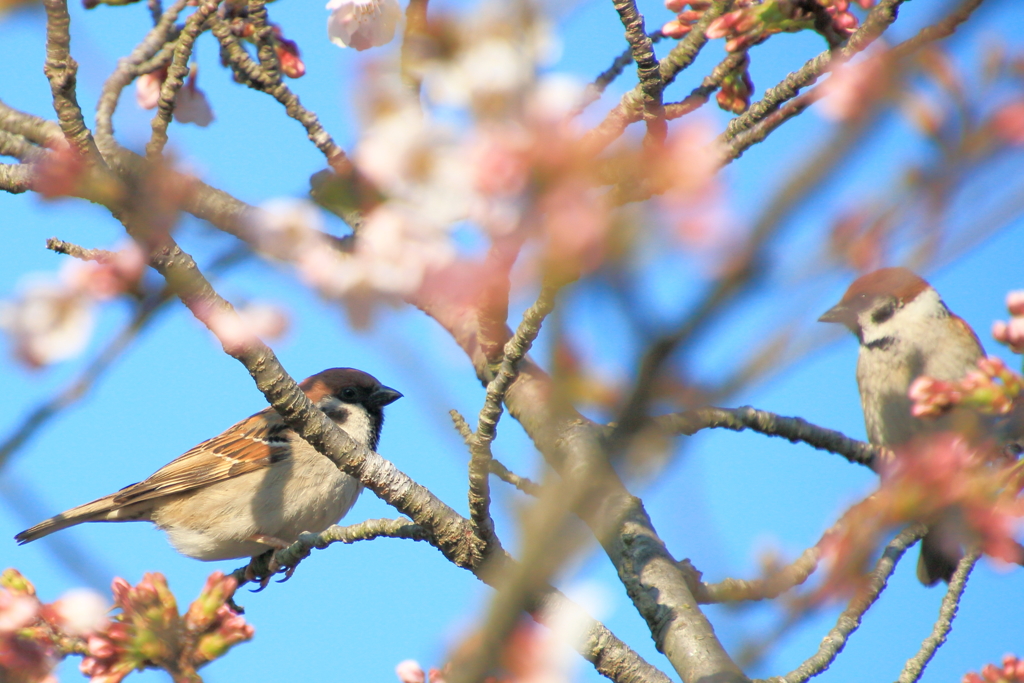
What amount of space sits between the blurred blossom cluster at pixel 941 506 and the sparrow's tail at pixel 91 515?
3.60m

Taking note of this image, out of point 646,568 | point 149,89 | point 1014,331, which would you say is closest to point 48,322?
point 646,568

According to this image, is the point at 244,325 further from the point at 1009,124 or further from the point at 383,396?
the point at 383,396

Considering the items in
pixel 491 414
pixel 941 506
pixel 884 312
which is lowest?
pixel 941 506

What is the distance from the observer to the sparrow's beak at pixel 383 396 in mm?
4568

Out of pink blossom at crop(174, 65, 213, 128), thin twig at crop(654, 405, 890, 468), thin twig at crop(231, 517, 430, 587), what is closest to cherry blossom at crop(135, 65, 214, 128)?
pink blossom at crop(174, 65, 213, 128)

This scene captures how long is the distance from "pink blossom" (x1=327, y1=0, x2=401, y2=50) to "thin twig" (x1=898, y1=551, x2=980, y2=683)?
211 centimetres

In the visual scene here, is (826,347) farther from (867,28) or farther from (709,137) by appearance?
(867,28)

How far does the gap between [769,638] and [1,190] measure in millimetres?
2439

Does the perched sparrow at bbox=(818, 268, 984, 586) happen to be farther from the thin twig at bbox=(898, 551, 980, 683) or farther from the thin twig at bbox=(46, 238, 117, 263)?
the thin twig at bbox=(46, 238, 117, 263)

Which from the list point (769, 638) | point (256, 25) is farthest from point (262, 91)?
point (769, 638)

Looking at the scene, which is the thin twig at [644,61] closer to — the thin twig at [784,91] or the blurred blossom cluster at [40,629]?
the thin twig at [784,91]

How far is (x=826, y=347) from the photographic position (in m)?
0.68

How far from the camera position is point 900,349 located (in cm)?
419

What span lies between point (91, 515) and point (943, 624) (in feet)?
11.7
